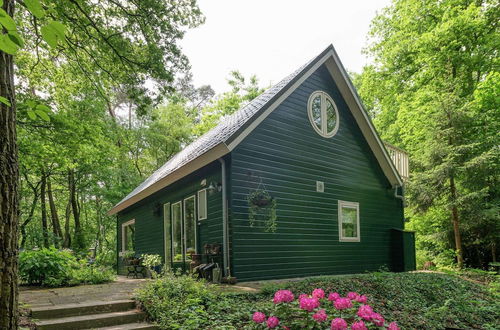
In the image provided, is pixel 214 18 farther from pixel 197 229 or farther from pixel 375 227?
pixel 375 227

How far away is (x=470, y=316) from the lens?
584 centimetres

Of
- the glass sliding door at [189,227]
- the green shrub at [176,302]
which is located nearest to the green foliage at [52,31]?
the green shrub at [176,302]

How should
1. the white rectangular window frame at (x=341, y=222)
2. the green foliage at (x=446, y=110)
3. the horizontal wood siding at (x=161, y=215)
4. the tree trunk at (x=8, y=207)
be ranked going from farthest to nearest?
the green foliage at (x=446, y=110)
the white rectangular window frame at (x=341, y=222)
the horizontal wood siding at (x=161, y=215)
the tree trunk at (x=8, y=207)

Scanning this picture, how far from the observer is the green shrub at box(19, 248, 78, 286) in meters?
7.37

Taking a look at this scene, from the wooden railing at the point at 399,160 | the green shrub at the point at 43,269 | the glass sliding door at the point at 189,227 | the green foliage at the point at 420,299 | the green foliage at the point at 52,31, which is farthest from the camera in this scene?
the wooden railing at the point at 399,160

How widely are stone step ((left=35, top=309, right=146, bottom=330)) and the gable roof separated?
3.27m

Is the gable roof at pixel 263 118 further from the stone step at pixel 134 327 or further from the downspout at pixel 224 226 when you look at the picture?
the stone step at pixel 134 327

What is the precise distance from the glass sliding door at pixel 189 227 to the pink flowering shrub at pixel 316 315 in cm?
477

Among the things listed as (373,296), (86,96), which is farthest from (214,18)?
(86,96)

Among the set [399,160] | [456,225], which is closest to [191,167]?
[399,160]

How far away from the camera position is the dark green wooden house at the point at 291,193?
24.8ft

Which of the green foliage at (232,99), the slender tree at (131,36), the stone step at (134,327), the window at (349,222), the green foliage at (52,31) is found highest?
the green foliage at (232,99)

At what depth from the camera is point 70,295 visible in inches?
244

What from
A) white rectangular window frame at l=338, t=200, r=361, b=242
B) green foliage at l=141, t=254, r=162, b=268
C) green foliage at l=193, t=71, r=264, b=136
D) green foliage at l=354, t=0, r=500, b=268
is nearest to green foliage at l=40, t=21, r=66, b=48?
green foliage at l=141, t=254, r=162, b=268
